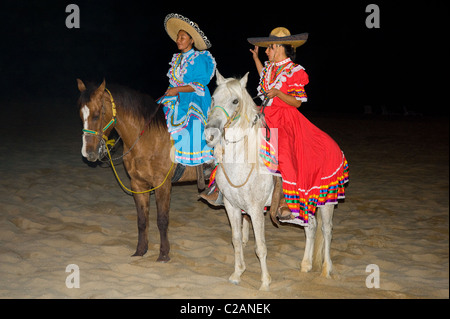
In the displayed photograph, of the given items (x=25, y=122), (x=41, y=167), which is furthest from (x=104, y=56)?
(x=41, y=167)

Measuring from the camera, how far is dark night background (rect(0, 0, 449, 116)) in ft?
88.9

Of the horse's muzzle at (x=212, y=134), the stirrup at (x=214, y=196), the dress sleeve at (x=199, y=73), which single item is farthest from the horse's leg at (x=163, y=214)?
the horse's muzzle at (x=212, y=134)

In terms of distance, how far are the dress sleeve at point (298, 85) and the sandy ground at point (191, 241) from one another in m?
1.90

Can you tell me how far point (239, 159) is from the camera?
145 inches

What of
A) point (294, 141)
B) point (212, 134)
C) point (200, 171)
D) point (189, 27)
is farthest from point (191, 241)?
point (189, 27)

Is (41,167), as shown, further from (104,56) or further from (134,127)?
(104,56)

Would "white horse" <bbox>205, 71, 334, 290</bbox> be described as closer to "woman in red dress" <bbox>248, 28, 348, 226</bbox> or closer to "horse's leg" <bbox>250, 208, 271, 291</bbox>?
"horse's leg" <bbox>250, 208, 271, 291</bbox>

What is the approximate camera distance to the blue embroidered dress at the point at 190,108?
4664 mm

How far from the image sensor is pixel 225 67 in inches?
1221

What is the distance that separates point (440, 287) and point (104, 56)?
30744 millimetres

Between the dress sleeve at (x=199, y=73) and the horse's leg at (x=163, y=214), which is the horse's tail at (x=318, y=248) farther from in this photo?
the dress sleeve at (x=199, y=73)

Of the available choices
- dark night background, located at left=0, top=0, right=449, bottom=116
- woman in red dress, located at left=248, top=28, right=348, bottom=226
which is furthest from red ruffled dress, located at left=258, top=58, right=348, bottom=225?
dark night background, located at left=0, top=0, right=449, bottom=116

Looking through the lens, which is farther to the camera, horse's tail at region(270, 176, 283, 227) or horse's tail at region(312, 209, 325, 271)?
horse's tail at region(312, 209, 325, 271)

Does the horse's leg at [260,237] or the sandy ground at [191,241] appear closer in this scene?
the horse's leg at [260,237]
